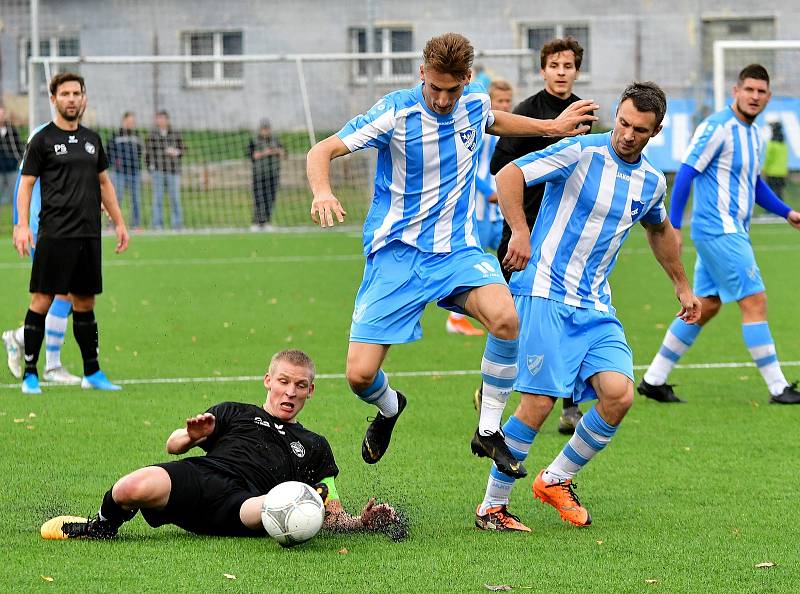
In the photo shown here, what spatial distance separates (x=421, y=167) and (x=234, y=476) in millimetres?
1598

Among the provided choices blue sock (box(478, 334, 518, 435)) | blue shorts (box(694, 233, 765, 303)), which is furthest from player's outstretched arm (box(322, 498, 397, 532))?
blue shorts (box(694, 233, 765, 303))

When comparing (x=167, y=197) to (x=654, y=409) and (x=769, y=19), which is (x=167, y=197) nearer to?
(x=654, y=409)

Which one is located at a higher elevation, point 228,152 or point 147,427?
point 228,152

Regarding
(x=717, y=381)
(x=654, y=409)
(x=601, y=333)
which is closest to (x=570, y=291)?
(x=601, y=333)

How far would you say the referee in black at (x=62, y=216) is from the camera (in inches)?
365

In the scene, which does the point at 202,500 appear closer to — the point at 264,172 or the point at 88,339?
the point at 88,339

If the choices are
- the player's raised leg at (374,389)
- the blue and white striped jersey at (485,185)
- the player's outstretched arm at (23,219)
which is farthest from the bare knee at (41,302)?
the blue and white striped jersey at (485,185)

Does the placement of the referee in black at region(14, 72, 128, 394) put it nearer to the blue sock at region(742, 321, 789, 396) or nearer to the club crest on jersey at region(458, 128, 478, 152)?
the club crest on jersey at region(458, 128, 478, 152)

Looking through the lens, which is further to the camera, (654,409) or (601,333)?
(654,409)

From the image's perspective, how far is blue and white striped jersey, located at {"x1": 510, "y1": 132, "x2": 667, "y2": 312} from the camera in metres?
5.96

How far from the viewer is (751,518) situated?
604 centimetres

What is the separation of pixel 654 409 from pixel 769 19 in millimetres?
25723

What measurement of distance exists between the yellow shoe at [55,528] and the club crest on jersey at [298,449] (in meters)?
0.90

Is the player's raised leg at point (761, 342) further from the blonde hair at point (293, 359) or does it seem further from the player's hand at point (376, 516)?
the blonde hair at point (293, 359)
